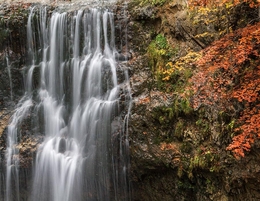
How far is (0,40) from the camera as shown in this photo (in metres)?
11.2

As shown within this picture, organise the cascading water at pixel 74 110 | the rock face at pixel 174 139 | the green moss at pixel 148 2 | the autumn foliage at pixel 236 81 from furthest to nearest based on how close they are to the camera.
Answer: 1. the green moss at pixel 148 2
2. the cascading water at pixel 74 110
3. the rock face at pixel 174 139
4. the autumn foliage at pixel 236 81

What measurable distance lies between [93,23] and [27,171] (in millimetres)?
5476

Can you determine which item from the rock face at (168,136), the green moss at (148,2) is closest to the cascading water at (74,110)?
the rock face at (168,136)

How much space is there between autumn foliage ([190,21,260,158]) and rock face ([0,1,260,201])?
0.40 m

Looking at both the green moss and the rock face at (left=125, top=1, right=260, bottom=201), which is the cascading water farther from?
the green moss

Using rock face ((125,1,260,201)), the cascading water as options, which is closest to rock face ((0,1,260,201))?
rock face ((125,1,260,201))

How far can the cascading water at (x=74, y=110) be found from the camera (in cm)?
832

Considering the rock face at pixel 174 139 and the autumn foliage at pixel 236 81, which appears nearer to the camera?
the autumn foliage at pixel 236 81

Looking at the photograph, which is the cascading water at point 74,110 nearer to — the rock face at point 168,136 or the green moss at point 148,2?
the rock face at point 168,136

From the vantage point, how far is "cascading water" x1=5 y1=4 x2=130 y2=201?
27.3ft

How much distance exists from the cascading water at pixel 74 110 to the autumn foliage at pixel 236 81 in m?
2.74

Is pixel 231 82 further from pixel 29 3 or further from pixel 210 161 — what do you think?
pixel 29 3

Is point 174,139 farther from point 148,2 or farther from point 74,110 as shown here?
point 148,2

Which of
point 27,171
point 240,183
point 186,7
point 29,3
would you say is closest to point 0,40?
point 29,3
